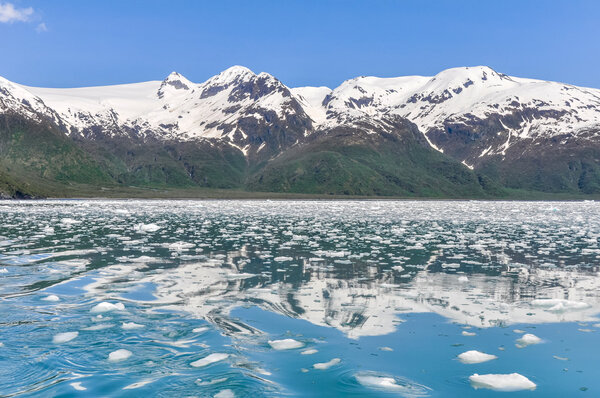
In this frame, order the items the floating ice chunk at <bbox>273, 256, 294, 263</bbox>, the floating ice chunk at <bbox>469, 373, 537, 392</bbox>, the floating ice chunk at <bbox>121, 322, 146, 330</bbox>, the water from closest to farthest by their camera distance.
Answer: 1. the floating ice chunk at <bbox>469, 373, 537, 392</bbox>
2. the water
3. the floating ice chunk at <bbox>121, 322, 146, 330</bbox>
4. the floating ice chunk at <bbox>273, 256, 294, 263</bbox>

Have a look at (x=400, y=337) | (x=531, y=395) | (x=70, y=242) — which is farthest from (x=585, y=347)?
(x=70, y=242)

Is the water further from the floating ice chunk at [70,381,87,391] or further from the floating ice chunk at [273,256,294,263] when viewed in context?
the floating ice chunk at [273,256,294,263]

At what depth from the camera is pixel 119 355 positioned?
11.6m

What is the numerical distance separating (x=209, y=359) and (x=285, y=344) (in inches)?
83.2

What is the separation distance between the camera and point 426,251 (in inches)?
1228

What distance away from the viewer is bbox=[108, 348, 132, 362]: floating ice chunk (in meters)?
11.5

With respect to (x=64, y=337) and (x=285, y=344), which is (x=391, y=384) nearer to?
(x=285, y=344)

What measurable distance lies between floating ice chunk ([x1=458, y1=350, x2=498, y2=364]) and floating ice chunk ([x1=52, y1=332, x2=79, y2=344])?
9935mm

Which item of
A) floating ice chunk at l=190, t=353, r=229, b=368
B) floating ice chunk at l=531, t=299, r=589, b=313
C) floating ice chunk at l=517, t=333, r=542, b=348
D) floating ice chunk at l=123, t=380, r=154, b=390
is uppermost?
floating ice chunk at l=531, t=299, r=589, b=313

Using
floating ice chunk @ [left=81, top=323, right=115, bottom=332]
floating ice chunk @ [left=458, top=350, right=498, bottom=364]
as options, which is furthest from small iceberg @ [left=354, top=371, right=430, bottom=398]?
floating ice chunk @ [left=81, top=323, right=115, bottom=332]

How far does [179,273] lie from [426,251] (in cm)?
1608

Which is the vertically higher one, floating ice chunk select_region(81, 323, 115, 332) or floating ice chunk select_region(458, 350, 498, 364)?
floating ice chunk select_region(458, 350, 498, 364)

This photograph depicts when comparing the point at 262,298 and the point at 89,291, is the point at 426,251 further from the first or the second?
the point at 89,291

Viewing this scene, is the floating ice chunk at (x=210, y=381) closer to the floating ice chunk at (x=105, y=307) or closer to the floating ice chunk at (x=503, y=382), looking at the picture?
the floating ice chunk at (x=503, y=382)
